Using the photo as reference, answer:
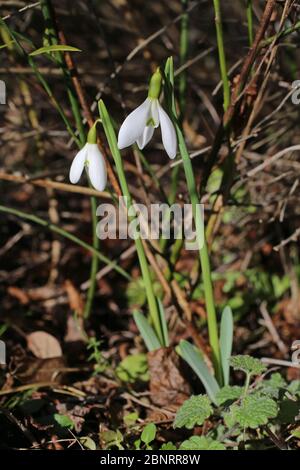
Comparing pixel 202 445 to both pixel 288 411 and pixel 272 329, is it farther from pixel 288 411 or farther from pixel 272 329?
pixel 272 329

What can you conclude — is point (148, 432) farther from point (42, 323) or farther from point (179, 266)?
point (179, 266)

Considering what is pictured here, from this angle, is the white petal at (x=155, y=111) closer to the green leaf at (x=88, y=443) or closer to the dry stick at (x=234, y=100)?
the dry stick at (x=234, y=100)

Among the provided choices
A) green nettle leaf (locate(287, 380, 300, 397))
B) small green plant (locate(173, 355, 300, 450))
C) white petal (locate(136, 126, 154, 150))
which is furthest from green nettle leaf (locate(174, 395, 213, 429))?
white petal (locate(136, 126, 154, 150))

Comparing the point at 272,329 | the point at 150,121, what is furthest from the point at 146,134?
the point at 272,329

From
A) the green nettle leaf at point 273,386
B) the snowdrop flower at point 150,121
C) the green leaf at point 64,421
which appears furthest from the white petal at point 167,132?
the green leaf at point 64,421

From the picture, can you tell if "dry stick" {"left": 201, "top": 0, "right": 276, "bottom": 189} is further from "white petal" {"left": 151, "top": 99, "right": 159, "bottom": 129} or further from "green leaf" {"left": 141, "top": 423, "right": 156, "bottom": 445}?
"green leaf" {"left": 141, "top": 423, "right": 156, "bottom": 445}
